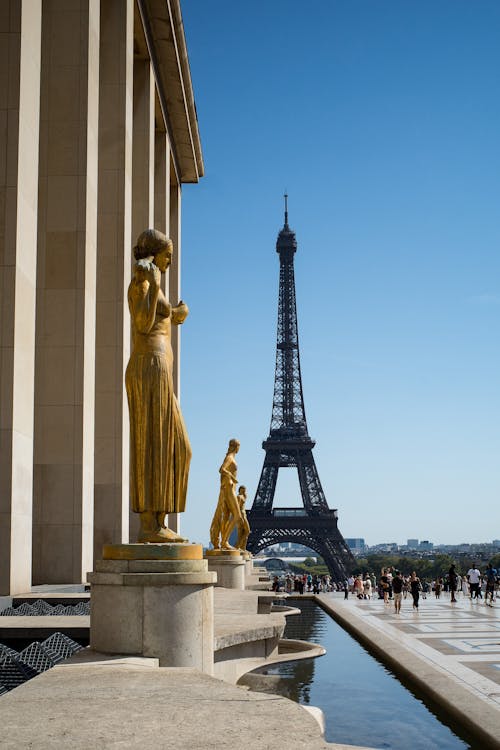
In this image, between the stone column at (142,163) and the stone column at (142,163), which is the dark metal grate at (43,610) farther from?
the stone column at (142,163)

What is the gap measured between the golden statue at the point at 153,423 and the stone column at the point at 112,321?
13.0 m

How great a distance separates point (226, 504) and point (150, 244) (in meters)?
16.0

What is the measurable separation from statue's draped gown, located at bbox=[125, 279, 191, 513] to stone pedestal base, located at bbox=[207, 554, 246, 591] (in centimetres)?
1292

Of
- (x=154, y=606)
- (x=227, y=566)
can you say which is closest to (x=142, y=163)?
(x=227, y=566)

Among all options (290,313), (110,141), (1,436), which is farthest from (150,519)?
(290,313)

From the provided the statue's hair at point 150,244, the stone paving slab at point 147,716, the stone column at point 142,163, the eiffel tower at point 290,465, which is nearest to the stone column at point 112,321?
the stone column at point 142,163

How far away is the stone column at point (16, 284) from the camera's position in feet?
44.4

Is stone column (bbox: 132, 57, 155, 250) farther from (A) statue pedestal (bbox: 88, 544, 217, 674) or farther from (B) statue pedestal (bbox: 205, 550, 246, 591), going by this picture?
(A) statue pedestal (bbox: 88, 544, 217, 674)

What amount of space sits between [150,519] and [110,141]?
16.0 m

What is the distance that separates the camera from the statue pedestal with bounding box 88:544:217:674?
24.4 ft

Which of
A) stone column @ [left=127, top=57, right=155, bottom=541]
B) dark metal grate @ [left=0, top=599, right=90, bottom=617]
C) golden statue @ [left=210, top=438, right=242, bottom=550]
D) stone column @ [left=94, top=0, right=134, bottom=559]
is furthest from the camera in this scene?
stone column @ [left=127, top=57, right=155, bottom=541]

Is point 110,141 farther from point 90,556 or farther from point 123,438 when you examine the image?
point 90,556

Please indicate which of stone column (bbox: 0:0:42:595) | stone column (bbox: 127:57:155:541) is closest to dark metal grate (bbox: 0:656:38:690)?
stone column (bbox: 0:0:42:595)

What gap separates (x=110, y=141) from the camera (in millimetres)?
22219
